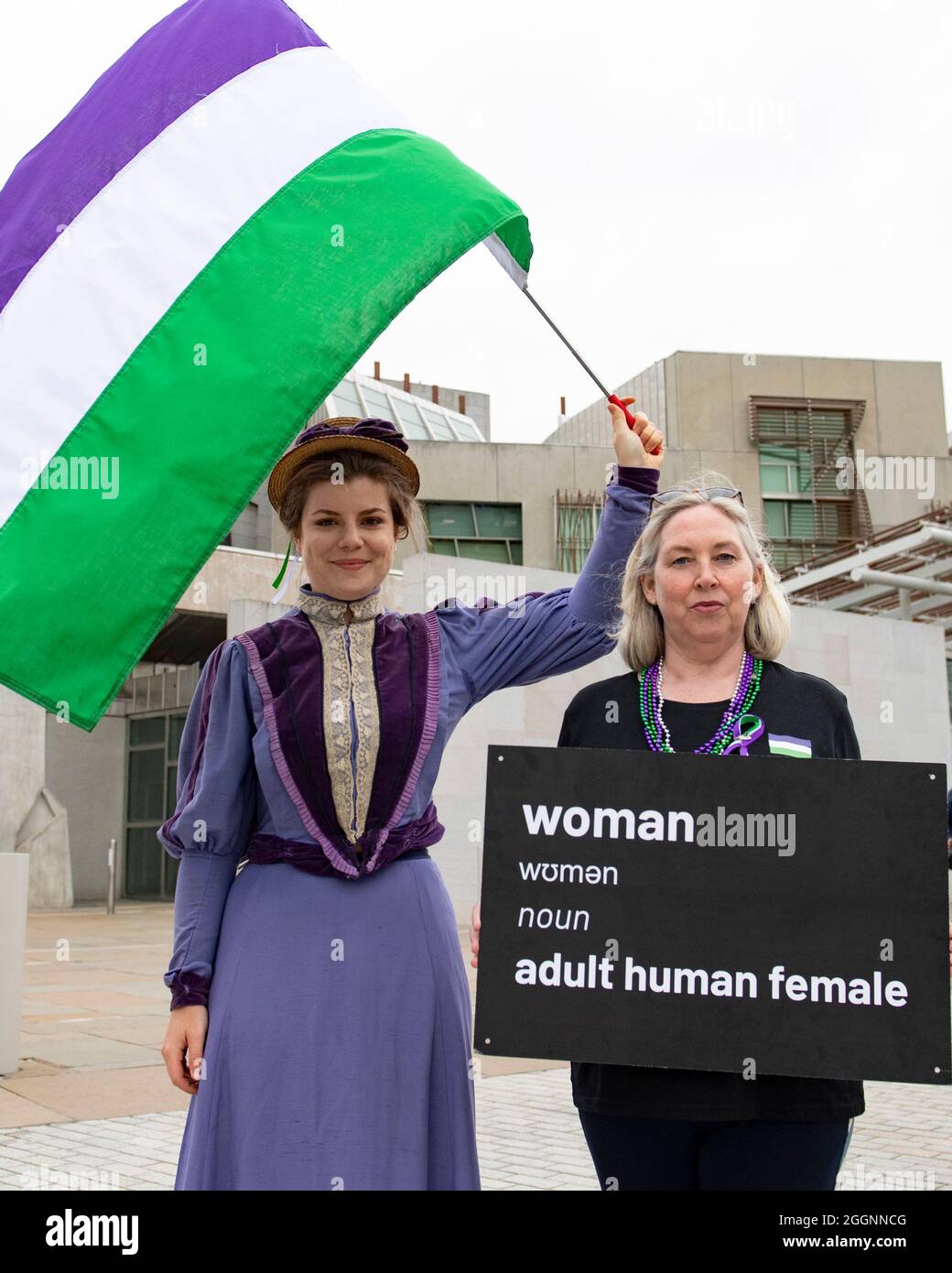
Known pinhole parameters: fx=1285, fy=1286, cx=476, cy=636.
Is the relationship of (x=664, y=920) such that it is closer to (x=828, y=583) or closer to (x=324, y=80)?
(x=324, y=80)

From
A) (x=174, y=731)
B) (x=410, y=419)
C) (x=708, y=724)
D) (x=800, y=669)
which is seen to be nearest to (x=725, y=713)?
(x=708, y=724)

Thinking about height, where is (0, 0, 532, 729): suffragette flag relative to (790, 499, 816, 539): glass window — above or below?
below

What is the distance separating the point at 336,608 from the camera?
3.02 meters

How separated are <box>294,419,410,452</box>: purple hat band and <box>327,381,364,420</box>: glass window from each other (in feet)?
95.7

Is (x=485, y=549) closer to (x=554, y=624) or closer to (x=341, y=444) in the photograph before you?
(x=554, y=624)

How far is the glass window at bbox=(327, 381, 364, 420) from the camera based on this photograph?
32.7 m

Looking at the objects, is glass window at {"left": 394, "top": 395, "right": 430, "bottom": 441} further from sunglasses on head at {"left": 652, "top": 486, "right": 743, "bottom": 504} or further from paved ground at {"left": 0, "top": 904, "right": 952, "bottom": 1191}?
sunglasses on head at {"left": 652, "top": 486, "right": 743, "bottom": 504}

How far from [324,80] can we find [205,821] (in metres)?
A: 2.07

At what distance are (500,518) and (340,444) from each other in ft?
105

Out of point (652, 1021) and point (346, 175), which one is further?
point (346, 175)

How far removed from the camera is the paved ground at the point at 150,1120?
5.15 m

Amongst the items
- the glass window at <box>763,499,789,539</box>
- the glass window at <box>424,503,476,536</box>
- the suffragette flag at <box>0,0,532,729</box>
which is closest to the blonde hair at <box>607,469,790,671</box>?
the suffragette flag at <box>0,0,532,729</box>
